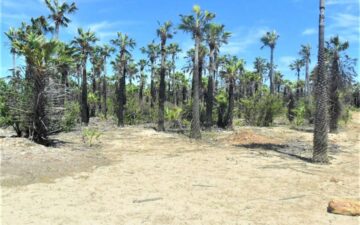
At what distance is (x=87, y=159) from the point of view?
1880 cm

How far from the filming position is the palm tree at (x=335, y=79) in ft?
110

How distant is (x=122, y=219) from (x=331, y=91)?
28089 mm

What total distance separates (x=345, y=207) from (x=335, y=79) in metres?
25.4

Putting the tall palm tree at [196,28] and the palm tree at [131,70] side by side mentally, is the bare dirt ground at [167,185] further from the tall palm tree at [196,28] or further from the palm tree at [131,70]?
the palm tree at [131,70]

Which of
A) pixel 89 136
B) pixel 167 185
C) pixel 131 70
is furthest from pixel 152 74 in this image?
pixel 167 185

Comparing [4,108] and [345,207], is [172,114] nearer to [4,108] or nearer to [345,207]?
[4,108]

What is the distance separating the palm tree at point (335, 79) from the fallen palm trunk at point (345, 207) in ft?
78.2

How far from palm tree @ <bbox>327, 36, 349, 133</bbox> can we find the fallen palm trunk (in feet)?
78.2

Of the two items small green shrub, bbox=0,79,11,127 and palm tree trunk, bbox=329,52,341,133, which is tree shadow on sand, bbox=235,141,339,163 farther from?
small green shrub, bbox=0,79,11,127

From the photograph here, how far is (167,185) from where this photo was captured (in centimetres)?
1420

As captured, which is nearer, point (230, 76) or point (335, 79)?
point (335, 79)

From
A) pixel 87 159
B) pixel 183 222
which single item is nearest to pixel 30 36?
pixel 87 159

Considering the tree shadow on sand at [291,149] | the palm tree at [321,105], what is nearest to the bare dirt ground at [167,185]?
the tree shadow on sand at [291,149]

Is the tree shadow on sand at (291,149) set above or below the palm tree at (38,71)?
below
